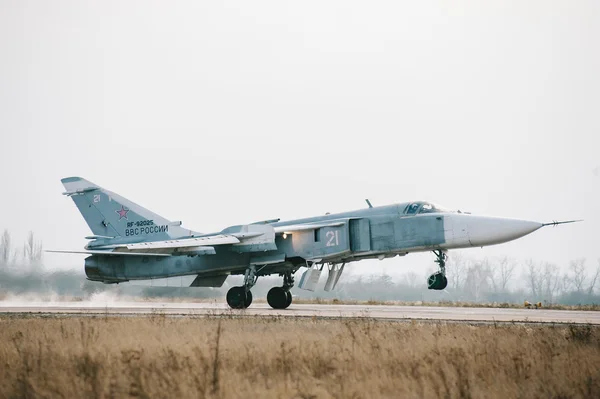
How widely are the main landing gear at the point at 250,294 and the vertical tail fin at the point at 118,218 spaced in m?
3.37

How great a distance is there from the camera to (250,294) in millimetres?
23797

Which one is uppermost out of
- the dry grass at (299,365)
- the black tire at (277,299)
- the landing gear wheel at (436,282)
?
the landing gear wheel at (436,282)

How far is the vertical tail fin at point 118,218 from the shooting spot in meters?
26.1

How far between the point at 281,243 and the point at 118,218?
6.27 metres

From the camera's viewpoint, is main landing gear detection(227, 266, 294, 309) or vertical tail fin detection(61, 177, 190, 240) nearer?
main landing gear detection(227, 266, 294, 309)

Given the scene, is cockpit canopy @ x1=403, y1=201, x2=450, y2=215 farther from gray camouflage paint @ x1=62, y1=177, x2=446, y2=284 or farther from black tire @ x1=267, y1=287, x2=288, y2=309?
black tire @ x1=267, y1=287, x2=288, y2=309

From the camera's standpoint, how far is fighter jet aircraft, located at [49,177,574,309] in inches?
849

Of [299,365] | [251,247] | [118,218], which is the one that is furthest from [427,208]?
[299,365]

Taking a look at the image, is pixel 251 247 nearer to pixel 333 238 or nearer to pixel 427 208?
pixel 333 238

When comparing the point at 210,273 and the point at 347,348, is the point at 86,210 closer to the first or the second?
the point at 210,273

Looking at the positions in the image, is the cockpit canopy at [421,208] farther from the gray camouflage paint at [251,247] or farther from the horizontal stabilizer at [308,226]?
the horizontal stabilizer at [308,226]

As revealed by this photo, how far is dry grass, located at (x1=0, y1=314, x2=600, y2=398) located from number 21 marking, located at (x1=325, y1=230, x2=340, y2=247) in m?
9.43

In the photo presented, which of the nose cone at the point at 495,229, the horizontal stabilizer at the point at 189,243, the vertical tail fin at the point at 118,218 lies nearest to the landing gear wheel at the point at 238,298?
the horizontal stabilizer at the point at 189,243

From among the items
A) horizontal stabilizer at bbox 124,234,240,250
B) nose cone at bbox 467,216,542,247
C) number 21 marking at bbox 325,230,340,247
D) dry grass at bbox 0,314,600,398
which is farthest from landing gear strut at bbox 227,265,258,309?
dry grass at bbox 0,314,600,398
